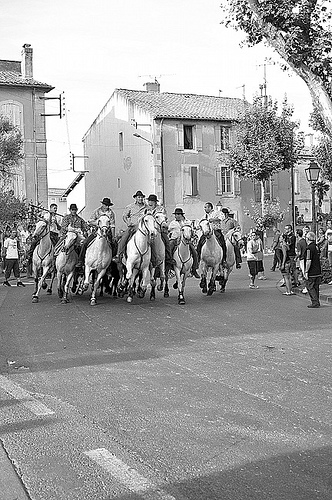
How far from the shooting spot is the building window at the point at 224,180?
51500 mm

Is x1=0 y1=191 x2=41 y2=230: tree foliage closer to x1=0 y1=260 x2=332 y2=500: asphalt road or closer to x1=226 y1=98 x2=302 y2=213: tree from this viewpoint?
x1=226 y1=98 x2=302 y2=213: tree

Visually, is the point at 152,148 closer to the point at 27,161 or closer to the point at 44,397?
the point at 27,161

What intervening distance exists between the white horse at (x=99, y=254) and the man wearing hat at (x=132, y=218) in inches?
11.8

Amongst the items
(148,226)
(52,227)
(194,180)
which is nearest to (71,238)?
(52,227)

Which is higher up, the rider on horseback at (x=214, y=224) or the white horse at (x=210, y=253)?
the rider on horseback at (x=214, y=224)

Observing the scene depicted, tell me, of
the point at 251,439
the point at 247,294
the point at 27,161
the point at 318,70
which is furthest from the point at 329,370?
the point at 27,161

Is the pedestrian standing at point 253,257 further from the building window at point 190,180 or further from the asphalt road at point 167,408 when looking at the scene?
the building window at point 190,180

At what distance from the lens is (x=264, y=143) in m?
46.0

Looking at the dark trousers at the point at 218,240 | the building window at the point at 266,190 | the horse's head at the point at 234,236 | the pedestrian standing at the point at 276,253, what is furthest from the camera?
the building window at the point at 266,190

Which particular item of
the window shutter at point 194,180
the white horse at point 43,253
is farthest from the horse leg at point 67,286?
the window shutter at point 194,180

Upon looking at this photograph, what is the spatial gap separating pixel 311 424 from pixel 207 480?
1.71 metres

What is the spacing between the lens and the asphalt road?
16.5ft

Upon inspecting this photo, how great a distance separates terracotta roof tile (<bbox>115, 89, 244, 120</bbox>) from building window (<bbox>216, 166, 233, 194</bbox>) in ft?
12.0

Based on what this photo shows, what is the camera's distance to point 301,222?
54250 millimetres
